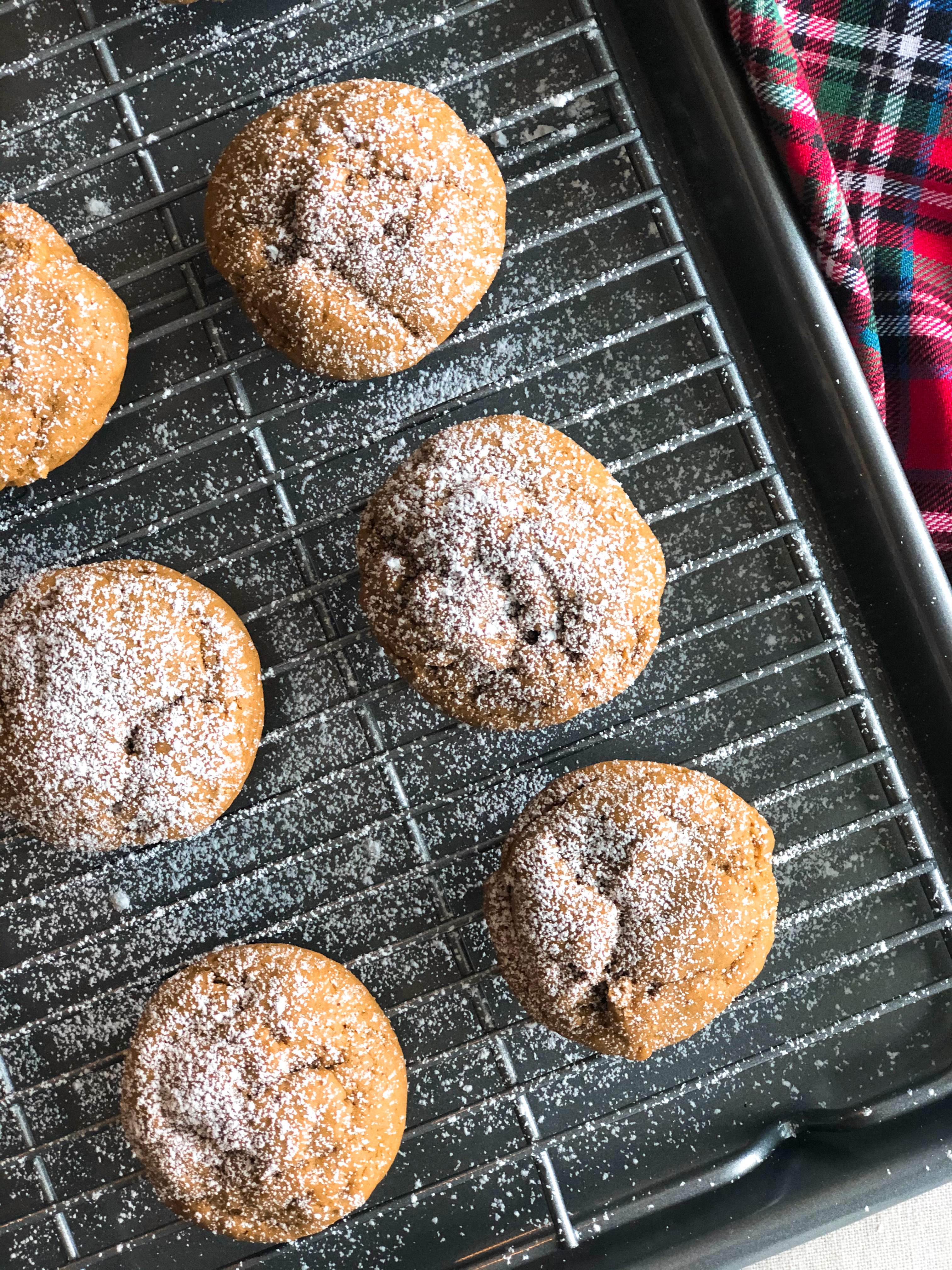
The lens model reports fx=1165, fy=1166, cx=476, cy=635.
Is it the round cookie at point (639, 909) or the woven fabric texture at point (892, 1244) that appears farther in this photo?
the woven fabric texture at point (892, 1244)

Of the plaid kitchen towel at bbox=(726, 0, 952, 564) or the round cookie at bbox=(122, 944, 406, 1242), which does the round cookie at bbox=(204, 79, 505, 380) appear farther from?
the round cookie at bbox=(122, 944, 406, 1242)

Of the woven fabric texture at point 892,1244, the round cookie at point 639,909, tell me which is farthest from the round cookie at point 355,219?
the woven fabric texture at point 892,1244

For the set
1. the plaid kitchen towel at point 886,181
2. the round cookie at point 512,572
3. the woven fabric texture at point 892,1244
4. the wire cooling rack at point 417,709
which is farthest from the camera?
the woven fabric texture at point 892,1244

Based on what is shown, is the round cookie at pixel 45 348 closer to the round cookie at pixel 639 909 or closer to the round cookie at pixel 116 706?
the round cookie at pixel 116 706

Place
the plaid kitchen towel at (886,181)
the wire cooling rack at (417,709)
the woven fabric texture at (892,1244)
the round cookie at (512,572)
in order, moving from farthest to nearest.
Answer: the woven fabric texture at (892,1244), the wire cooling rack at (417,709), the plaid kitchen towel at (886,181), the round cookie at (512,572)

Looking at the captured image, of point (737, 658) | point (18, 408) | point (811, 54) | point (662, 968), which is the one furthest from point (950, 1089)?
point (18, 408)

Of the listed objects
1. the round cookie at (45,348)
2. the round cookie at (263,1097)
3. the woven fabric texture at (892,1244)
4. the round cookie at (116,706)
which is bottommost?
the woven fabric texture at (892,1244)

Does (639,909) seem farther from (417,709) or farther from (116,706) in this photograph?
(116,706)

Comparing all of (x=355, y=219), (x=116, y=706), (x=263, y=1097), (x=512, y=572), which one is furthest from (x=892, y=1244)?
(x=355, y=219)
